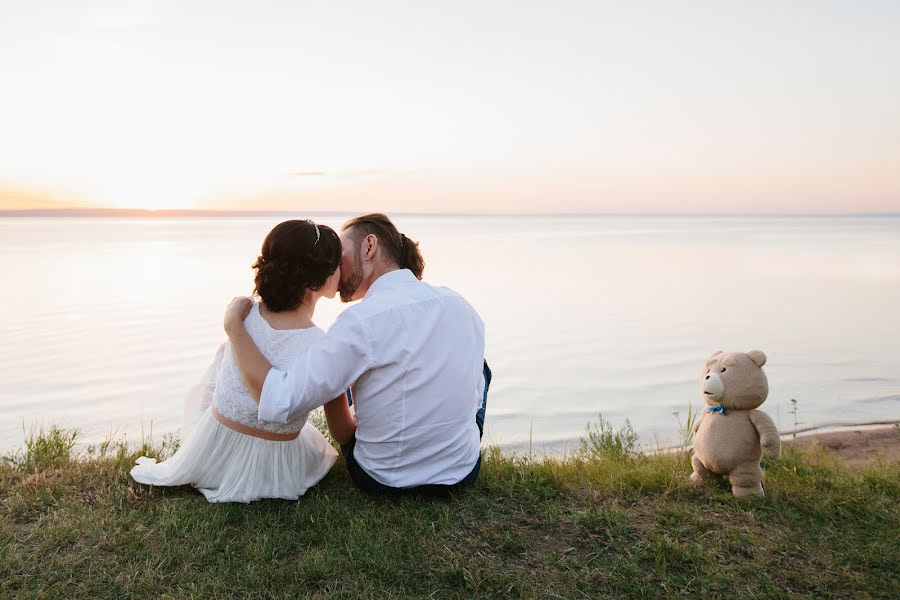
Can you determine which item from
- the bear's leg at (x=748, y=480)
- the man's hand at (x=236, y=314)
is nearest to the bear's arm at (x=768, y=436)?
the bear's leg at (x=748, y=480)

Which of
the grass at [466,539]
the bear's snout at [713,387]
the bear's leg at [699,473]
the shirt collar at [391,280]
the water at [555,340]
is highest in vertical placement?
the shirt collar at [391,280]

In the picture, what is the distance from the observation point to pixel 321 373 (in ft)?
10.8

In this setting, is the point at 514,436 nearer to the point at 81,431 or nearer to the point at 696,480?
the point at 696,480

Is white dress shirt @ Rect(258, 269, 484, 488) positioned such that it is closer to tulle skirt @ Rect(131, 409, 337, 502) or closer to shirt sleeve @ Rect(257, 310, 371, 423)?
shirt sleeve @ Rect(257, 310, 371, 423)

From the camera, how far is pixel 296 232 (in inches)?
139

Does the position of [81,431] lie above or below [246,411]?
below

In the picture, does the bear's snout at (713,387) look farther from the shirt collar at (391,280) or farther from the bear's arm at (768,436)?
the shirt collar at (391,280)

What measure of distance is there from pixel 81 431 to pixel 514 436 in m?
4.86

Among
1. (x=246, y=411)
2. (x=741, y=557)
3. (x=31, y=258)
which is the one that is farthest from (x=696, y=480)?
(x=31, y=258)

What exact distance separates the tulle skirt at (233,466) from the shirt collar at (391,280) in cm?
106

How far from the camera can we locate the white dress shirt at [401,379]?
3336mm

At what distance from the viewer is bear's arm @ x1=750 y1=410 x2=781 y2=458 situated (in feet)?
13.1

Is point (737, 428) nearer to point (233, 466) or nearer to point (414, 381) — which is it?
point (414, 381)

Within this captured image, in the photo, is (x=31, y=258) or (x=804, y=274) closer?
(x=804, y=274)
